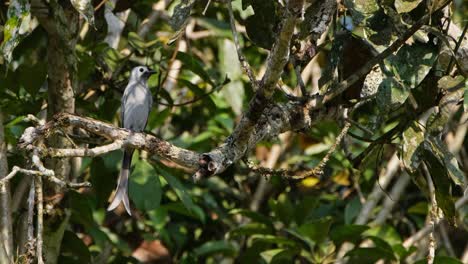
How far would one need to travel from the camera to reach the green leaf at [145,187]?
3.68 meters

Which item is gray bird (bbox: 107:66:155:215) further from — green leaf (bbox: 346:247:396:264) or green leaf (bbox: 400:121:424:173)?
green leaf (bbox: 400:121:424:173)

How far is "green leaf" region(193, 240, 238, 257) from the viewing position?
461cm

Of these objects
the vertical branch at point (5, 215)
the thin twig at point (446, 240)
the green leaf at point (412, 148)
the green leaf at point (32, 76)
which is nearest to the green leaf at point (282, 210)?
the thin twig at point (446, 240)

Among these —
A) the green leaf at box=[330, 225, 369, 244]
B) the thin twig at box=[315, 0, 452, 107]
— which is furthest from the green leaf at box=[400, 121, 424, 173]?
the green leaf at box=[330, 225, 369, 244]

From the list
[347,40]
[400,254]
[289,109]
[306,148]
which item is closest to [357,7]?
[347,40]

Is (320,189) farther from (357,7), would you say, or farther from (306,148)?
(357,7)

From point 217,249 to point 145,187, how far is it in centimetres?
100

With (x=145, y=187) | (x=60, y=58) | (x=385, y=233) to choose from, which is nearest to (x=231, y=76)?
(x=385, y=233)

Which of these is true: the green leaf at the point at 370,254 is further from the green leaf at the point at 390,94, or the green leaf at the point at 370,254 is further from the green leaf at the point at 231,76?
the green leaf at the point at 390,94

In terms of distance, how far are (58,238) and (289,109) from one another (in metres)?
1.22

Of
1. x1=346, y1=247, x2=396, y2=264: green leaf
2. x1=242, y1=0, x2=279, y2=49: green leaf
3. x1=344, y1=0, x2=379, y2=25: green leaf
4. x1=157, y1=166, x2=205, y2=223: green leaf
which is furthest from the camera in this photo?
x1=346, y1=247, x2=396, y2=264: green leaf

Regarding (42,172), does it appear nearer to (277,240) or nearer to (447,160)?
(447,160)

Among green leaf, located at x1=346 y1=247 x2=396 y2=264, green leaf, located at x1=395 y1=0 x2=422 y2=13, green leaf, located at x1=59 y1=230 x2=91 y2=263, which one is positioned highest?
green leaf, located at x1=395 y1=0 x2=422 y2=13

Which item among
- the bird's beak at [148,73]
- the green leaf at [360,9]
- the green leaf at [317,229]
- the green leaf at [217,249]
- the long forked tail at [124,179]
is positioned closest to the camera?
the green leaf at [360,9]
